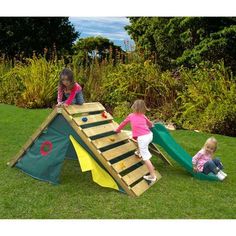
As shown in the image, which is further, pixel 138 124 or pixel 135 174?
pixel 138 124

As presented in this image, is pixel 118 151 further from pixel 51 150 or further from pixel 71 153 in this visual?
pixel 71 153

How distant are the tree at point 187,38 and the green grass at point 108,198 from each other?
6.91 meters

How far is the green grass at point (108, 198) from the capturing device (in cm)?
517

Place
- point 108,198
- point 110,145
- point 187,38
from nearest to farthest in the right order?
point 108,198, point 110,145, point 187,38

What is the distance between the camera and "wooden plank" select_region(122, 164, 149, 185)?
5801 mm

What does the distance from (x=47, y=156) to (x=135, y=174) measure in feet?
3.72

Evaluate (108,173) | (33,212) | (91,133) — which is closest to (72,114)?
(91,133)

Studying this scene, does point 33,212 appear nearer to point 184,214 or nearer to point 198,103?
point 184,214

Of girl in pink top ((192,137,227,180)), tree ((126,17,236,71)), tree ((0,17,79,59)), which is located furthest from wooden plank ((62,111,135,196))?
tree ((0,17,79,59))

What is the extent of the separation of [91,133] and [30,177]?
3.45 feet

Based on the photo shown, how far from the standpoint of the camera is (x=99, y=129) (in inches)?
246

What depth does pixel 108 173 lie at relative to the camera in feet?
19.2

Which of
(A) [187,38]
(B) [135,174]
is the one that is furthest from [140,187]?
(A) [187,38]

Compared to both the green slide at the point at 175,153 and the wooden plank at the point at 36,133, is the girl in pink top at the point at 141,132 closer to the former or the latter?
the green slide at the point at 175,153
